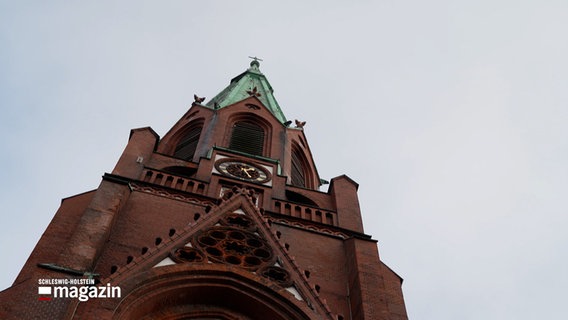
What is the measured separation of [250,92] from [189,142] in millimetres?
5617

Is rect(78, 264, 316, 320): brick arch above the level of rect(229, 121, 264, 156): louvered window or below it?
below

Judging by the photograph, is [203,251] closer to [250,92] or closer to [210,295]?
[210,295]

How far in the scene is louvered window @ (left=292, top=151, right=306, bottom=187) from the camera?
23125 mm

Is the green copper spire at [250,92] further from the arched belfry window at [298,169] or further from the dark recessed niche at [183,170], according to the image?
the dark recessed niche at [183,170]

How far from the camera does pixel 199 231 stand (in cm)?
1263

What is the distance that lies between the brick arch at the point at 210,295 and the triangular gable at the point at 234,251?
17 cm

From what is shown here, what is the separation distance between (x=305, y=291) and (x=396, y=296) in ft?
11.0

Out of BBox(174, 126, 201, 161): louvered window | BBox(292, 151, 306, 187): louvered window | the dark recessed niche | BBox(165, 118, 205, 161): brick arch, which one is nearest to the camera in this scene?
the dark recessed niche

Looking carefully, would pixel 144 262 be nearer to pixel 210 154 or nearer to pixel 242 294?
pixel 242 294

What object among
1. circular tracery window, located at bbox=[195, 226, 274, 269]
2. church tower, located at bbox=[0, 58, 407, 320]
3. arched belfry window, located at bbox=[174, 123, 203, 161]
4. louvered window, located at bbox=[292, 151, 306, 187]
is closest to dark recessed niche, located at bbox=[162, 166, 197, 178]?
church tower, located at bbox=[0, 58, 407, 320]

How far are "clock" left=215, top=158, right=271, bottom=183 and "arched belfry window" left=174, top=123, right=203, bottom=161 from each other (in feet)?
9.97

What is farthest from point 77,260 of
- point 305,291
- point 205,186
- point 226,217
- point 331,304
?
point 205,186

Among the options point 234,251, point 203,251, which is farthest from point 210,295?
point 234,251

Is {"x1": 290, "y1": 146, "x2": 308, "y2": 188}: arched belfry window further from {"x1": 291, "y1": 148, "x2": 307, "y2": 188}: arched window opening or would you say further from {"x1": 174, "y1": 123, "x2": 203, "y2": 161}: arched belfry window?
{"x1": 174, "y1": 123, "x2": 203, "y2": 161}: arched belfry window
